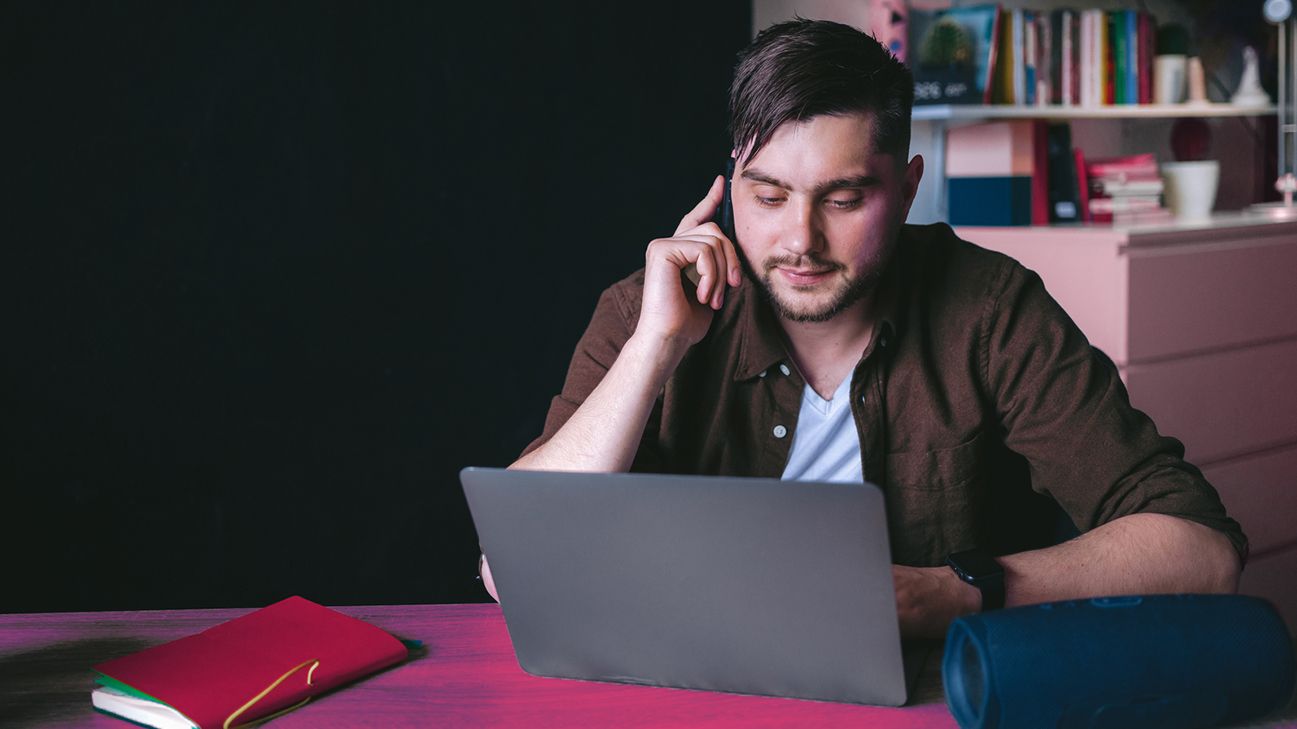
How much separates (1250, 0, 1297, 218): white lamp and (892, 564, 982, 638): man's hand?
2.90 metres

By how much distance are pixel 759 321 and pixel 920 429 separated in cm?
27

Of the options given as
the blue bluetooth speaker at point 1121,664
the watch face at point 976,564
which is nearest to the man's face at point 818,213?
the watch face at point 976,564

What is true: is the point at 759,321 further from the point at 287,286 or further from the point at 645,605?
the point at 287,286

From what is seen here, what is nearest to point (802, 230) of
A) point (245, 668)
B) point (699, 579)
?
point (699, 579)

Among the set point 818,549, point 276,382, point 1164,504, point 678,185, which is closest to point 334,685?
point 818,549

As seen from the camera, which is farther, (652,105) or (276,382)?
(652,105)

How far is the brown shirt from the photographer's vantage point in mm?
1664

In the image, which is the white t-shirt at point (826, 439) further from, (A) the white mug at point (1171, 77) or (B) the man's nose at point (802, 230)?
(A) the white mug at point (1171, 77)

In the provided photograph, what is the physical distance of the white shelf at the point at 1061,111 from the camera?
128 inches

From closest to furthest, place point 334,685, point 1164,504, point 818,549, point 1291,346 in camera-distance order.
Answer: point 818,549, point 334,685, point 1164,504, point 1291,346

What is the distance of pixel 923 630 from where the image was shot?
3.94ft

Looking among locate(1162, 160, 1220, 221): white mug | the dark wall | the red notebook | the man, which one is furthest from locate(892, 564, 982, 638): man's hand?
locate(1162, 160, 1220, 221): white mug

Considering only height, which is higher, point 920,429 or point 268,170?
point 268,170

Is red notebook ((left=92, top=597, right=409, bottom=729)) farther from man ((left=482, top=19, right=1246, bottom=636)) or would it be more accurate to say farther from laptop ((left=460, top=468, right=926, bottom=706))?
man ((left=482, top=19, right=1246, bottom=636))
